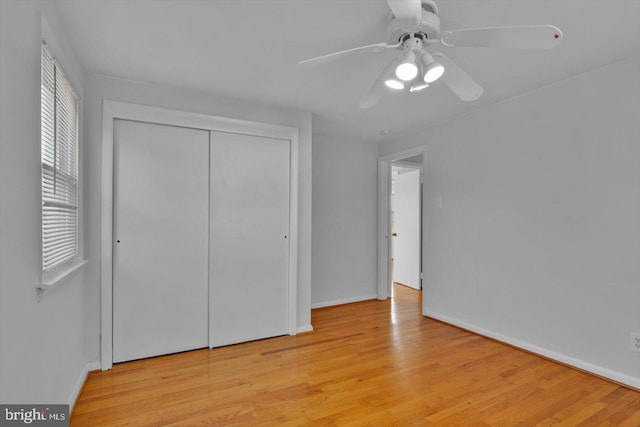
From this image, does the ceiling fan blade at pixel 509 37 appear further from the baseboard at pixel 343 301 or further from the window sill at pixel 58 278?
the baseboard at pixel 343 301

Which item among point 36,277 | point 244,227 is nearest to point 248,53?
point 244,227

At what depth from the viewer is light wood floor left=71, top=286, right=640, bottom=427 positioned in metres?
1.91

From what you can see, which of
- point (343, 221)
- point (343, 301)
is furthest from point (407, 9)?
point (343, 301)

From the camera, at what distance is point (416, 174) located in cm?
545

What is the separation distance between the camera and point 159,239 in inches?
107

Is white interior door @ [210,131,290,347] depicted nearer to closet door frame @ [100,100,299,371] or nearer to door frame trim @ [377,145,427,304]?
closet door frame @ [100,100,299,371]

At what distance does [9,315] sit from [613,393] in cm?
353

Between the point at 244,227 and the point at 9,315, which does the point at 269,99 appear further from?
the point at 9,315

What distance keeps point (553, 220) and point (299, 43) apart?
2585mm

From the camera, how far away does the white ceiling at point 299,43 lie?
5.57 ft

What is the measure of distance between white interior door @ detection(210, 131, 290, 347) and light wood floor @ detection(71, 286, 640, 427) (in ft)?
0.83

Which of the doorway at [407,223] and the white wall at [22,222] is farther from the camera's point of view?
the doorway at [407,223]

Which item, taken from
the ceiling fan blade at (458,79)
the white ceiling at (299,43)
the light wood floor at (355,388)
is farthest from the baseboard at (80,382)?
the ceiling fan blade at (458,79)

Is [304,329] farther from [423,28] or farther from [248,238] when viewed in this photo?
[423,28]
